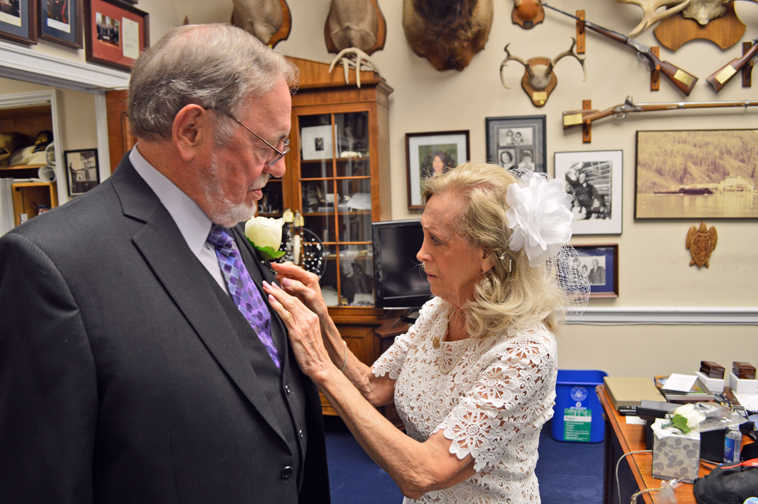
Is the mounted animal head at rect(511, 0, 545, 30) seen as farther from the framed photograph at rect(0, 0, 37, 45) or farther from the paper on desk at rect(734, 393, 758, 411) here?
the framed photograph at rect(0, 0, 37, 45)

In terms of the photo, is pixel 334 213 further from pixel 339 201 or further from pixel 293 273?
pixel 293 273

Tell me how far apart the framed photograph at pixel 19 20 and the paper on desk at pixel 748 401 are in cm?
368

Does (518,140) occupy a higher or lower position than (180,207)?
higher

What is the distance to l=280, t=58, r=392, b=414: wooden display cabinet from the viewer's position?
357 centimetres

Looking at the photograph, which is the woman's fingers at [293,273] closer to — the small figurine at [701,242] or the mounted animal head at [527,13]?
the mounted animal head at [527,13]

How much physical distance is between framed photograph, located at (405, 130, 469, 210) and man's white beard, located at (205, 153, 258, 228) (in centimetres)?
277

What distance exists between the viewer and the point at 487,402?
3.96 ft

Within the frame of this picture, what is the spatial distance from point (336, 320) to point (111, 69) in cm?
217

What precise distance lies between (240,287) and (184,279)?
210mm

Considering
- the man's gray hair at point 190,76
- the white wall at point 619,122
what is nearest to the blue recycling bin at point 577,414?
the white wall at point 619,122

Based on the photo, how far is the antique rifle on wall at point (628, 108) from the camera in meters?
3.42

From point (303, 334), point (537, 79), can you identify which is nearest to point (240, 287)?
point (303, 334)

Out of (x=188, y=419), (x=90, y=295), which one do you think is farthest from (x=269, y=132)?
(x=188, y=419)

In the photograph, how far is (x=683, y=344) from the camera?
366 centimetres
